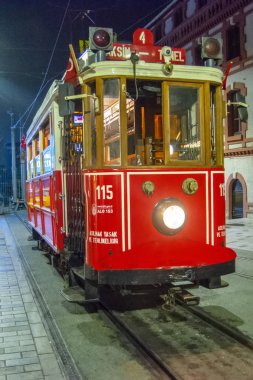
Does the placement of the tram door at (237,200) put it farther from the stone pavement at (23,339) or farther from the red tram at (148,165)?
the red tram at (148,165)

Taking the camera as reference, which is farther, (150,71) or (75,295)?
(75,295)

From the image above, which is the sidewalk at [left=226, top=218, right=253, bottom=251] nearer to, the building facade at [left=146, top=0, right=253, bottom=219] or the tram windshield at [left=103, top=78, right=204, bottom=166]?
the building facade at [left=146, top=0, right=253, bottom=219]

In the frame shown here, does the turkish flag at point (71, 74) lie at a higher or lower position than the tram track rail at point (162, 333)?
higher

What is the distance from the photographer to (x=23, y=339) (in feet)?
16.3

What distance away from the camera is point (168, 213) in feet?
16.6

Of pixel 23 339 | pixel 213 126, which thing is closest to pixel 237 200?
pixel 213 126

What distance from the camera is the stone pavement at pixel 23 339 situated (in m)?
4.09

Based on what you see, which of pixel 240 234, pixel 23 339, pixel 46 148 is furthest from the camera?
pixel 240 234

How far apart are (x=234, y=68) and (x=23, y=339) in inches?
685

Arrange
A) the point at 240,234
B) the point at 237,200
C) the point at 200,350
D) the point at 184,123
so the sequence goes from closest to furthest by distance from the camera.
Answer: the point at 200,350, the point at 184,123, the point at 240,234, the point at 237,200

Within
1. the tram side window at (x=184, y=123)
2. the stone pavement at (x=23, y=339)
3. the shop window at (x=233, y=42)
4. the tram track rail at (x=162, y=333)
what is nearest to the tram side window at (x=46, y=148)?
the stone pavement at (x=23, y=339)

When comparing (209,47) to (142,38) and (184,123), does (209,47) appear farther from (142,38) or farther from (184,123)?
(184,123)

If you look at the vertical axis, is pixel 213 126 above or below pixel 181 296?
above

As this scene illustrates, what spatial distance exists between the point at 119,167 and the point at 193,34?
62.5ft
